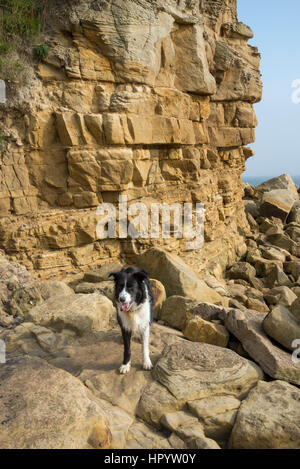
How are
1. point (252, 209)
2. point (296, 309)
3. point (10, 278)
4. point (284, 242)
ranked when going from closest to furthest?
point (296, 309), point (10, 278), point (284, 242), point (252, 209)

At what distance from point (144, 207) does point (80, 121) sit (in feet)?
9.40

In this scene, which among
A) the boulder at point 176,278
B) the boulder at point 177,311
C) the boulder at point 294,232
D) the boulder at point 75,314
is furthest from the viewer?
the boulder at point 294,232

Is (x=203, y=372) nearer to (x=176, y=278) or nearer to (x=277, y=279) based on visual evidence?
(x=176, y=278)

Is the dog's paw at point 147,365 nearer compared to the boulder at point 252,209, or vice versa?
the dog's paw at point 147,365

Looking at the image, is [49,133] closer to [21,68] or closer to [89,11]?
[21,68]

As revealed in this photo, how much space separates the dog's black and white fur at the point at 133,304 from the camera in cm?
342

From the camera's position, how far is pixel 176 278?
22.0 ft

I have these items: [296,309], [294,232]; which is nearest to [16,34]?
[296,309]

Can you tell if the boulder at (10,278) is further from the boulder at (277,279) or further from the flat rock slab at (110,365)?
the boulder at (277,279)

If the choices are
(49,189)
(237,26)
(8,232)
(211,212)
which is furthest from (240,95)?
(8,232)

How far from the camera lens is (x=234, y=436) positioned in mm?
2904

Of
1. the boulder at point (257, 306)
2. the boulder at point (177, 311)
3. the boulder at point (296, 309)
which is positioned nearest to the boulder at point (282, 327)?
the boulder at point (296, 309)

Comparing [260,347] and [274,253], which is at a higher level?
[260,347]

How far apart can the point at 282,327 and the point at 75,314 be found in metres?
3.08
